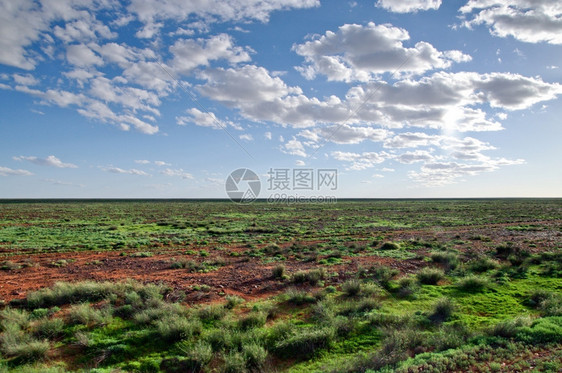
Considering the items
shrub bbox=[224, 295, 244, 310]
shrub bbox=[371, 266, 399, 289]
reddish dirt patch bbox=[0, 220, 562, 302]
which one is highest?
shrub bbox=[371, 266, 399, 289]

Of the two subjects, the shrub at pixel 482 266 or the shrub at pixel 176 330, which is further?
the shrub at pixel 482 266

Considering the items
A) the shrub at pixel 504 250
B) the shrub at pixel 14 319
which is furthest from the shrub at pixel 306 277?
the shrub at pixel 504 250

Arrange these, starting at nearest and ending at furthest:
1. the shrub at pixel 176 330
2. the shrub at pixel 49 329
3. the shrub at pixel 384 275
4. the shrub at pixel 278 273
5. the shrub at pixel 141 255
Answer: the shrub at pixel 176 330 → the shrub at pixel 49 329 → the shrub at pixel 384 275 → the shrub at pixel 278 273 → the shrub at pixel 141 255

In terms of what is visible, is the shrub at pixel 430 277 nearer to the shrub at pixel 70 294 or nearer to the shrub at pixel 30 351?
the shrub at pixel 70 294

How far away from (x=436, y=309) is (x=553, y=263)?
9691 millimetres

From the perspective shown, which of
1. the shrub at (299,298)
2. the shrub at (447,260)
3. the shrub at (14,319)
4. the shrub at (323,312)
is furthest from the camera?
the shrub at (447,260)

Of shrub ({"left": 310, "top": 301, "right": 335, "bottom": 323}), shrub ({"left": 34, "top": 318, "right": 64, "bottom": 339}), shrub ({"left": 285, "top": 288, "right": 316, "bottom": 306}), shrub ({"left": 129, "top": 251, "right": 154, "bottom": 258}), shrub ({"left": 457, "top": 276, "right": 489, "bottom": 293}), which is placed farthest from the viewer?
shrub ({"left": 129, "top": 251, "right": 154, "bottom": 258})

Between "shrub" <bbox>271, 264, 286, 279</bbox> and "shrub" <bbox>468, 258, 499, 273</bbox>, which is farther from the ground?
"shrub" <bbox>468, 258, 499, 273</bbox>

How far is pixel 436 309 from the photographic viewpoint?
8516mm

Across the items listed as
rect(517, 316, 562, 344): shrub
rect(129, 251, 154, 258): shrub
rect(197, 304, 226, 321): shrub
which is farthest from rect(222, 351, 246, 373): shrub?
rect(129, 251, 154, 258): shrub

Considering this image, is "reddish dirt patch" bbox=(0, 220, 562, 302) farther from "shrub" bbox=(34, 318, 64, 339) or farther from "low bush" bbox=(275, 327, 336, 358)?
"low bush" bbox=(275, 327, 336, 358)

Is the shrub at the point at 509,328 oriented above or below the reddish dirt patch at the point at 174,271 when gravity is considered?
above

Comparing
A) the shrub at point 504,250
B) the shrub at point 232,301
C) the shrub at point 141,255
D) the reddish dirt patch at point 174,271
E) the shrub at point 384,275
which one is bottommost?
the shrub at point 141,255

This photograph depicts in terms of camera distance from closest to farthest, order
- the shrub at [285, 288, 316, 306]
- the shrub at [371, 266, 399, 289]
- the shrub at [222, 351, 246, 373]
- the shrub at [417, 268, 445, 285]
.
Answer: the shrub at [222, 351, 246, 373] < the shrub at [285, 288, 316, 306] < the shrub at [371, 266, 399, 289] < the shrub at [417, 268, 445, 285]
